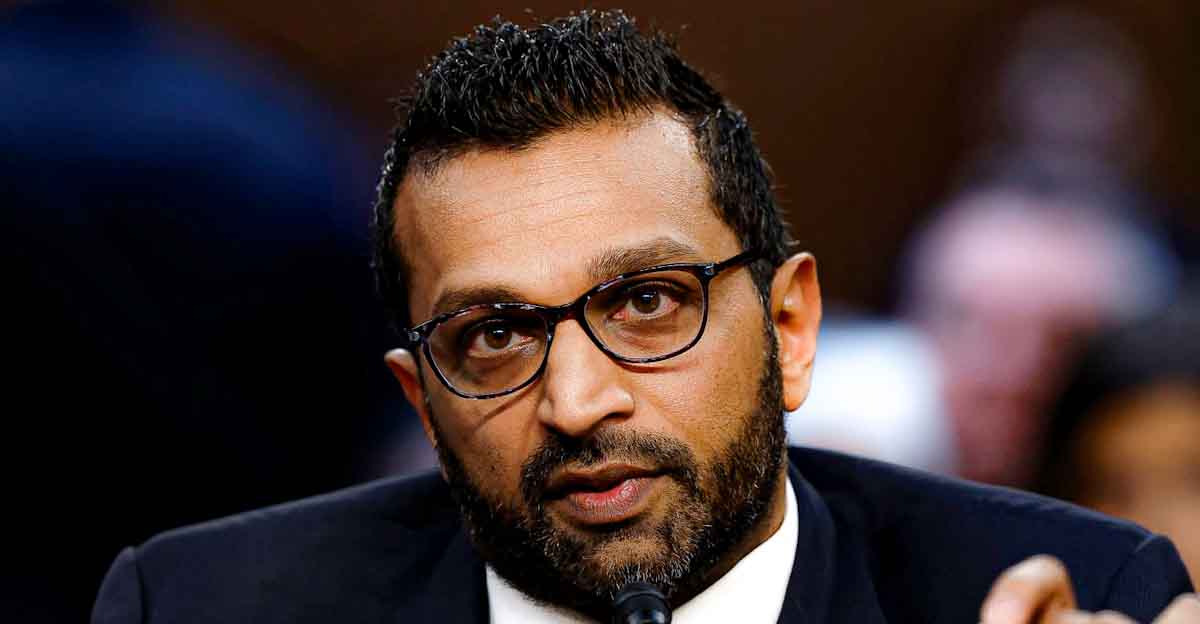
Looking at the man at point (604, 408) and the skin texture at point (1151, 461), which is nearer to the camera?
the man at point (604, 408)

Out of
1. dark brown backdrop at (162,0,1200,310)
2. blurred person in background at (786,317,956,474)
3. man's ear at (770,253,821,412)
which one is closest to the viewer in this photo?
man's ear at (770,253,821,412)

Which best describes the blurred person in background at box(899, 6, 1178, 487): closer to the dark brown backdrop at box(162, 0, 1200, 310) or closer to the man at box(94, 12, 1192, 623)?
the dark brown backdrop at box(162, 0, 1200, 310)

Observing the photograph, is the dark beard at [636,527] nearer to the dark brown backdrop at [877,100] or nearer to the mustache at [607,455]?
the mustache at [607,455]

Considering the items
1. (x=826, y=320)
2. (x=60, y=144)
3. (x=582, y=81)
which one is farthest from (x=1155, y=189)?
(x=60, y=144)

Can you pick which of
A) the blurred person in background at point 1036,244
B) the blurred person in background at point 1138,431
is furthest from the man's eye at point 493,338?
the blurred person in background at point 1036,244

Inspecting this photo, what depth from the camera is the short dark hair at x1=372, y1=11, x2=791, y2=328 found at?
197 cm

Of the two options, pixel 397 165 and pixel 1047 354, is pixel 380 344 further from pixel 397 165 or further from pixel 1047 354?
pixel 1047 354

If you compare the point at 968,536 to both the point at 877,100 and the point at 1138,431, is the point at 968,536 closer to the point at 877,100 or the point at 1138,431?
the point at 1138,431

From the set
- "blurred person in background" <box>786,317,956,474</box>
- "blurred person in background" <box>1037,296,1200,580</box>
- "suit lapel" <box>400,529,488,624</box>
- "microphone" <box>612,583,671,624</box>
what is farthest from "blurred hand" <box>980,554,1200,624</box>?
"blurred person in background" <box>786,317,956,474</box>

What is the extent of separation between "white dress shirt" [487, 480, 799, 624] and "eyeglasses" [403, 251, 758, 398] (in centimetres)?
31

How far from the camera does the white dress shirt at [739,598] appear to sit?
1.97 m

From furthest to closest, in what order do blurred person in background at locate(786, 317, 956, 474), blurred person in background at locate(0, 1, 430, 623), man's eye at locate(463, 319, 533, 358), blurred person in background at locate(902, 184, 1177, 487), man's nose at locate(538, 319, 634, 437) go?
1. blurred person in background at locate(902, 184, 1177, 487)
2. blurred person in background at locate(786, 317, 956, 474)
3. blurred person in background at locate(0, 1, 430, 623)
4. man's eye at locate(463, 319, 533, 358)
5. man's nose at locate(538, 319, 634, 437)

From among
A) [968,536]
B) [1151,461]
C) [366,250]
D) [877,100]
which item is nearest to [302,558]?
[366,250]

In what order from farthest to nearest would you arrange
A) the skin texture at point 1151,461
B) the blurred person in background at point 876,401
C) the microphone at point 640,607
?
the blurred person in background at point 876,401
the skin texture at point 1151,461
the microphone at point 640,607
